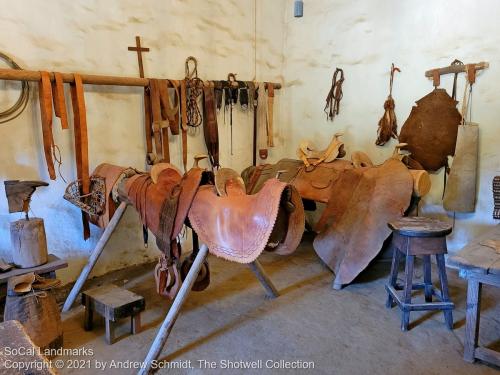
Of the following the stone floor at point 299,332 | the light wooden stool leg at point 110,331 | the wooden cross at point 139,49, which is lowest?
the stone floor at point 299,332

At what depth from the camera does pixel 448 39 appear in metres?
3.37

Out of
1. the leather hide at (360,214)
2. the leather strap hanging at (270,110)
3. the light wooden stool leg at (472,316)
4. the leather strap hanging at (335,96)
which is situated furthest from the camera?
the leather strap hanging at (270,110)

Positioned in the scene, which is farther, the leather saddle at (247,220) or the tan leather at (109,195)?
the tan leather at (109,195)

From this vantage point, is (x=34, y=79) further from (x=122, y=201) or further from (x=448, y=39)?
(x=448, y=39)

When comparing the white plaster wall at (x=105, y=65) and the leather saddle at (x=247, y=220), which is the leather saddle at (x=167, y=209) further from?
the white plaster wall at (x=105, y=65)

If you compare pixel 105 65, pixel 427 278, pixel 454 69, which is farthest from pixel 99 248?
pixel 454 69

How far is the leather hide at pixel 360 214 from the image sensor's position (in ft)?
9.66

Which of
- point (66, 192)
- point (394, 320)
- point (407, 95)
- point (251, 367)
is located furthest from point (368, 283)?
point (66, 192)

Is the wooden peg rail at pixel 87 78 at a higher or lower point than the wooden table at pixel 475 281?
higher

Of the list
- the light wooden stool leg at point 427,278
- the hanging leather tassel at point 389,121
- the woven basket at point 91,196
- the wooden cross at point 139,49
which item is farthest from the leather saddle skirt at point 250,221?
the hanging leather tassel at point 389,121

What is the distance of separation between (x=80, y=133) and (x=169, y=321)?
153cm

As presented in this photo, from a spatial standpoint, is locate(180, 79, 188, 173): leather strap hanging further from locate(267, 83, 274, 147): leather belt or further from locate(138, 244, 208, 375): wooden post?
locate(138, 244, 208, 375): wooden post

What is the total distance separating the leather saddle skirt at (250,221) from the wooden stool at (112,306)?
2.13 feet

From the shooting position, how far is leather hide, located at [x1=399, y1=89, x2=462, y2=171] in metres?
3.39
